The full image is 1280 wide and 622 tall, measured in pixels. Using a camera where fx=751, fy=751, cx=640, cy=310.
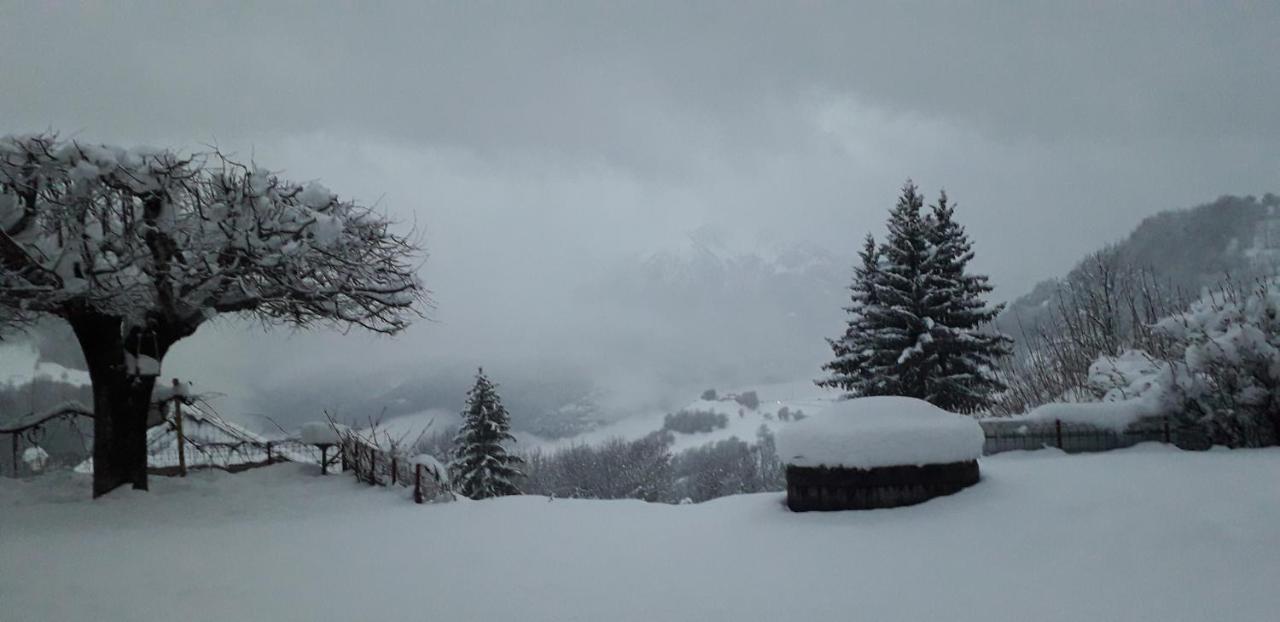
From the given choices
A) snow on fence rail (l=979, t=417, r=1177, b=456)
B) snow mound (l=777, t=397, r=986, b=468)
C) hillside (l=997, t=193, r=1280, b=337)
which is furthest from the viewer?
hillside (l=997, t=193, r=1280, b=337)

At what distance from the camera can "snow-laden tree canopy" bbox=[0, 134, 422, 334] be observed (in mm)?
9961

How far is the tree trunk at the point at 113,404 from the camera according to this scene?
11.0 metres

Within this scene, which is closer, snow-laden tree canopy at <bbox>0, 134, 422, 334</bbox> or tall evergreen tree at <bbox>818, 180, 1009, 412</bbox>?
snow-laden tree canopy at <bbox>0, 134, 422, 334</bbox>

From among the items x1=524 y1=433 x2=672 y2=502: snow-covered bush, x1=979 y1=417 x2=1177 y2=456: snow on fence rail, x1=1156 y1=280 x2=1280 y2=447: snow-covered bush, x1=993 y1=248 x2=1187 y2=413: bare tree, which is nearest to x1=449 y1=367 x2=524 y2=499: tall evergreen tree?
x1=993 y1=248 x2=1187 y2=413: bare tree

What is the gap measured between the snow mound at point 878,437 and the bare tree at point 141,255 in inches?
276

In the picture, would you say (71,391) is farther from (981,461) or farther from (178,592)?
(981,461)

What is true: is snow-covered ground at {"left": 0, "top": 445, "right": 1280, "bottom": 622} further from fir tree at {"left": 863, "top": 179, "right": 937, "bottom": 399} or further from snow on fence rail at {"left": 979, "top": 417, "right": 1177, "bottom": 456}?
fir tree at {"left": 863, "top": 179, "right": 937, "bottom": 399}

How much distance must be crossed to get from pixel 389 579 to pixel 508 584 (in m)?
1.16

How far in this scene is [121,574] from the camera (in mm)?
6852

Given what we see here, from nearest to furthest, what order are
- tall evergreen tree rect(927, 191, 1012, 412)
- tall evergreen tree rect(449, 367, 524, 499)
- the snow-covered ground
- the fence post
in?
1. the snow-covered ground
2. the fence post
3. tall evergreen tree rect(927, 191, 1012, 412)
4. tall evergreen tree rect(449, 367, 524, 499)

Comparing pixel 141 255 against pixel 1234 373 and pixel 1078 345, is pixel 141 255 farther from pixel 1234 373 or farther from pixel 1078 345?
pixel 1078 345

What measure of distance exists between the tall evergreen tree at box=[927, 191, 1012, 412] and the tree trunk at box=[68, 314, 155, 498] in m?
19.9

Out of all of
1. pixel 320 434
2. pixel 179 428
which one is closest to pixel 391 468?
pixel 320 434

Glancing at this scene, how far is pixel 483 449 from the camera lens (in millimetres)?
29000
